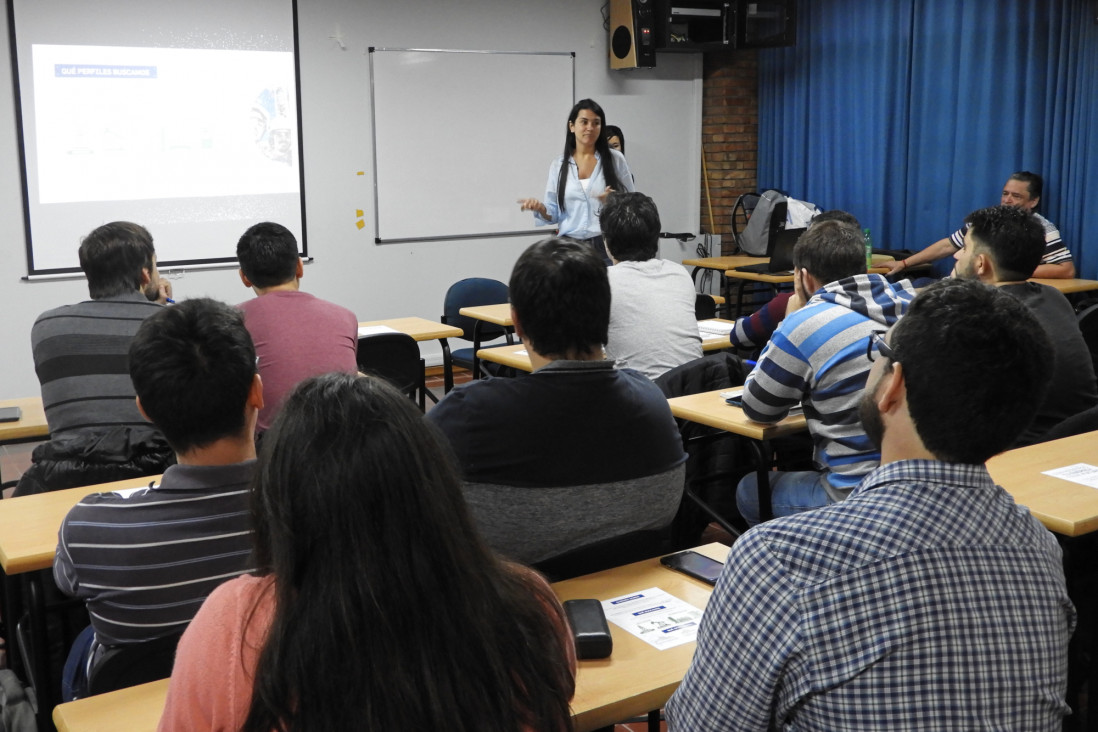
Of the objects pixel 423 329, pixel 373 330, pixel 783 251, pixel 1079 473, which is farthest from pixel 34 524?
pixel 783 251

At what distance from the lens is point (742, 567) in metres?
1.19

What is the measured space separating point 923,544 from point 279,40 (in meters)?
6.11

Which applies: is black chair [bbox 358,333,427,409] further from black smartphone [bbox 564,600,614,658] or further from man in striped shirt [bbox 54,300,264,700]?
black smartphone [bbox 564,600,614,658]

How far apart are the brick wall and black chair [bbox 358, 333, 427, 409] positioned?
465cm

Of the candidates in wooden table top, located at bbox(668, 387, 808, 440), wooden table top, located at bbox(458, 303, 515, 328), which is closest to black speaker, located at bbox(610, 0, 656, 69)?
wooden table top, located at bbox(458, 303, 515, 328)

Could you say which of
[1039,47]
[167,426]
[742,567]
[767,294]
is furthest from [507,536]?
[767,294]

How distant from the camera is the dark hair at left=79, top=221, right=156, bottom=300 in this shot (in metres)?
3.13

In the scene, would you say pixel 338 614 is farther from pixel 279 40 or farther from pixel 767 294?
pixel 767 294

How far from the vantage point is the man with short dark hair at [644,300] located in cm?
369

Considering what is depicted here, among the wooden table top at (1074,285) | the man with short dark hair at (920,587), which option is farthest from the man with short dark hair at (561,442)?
the wooden table top at (1074,285)

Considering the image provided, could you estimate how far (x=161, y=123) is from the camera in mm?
6066

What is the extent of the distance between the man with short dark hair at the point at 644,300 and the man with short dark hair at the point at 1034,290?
101cm

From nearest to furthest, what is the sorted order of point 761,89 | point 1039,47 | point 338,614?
point 338,614
point 1039,47
point 761,89

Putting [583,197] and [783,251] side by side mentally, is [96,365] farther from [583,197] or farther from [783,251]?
[783,251]
